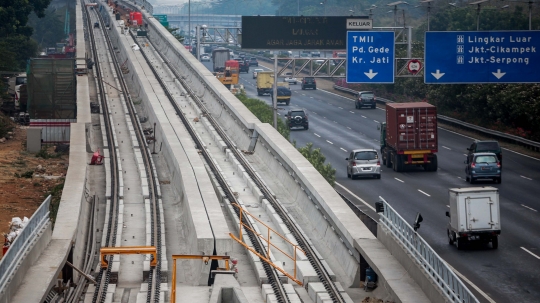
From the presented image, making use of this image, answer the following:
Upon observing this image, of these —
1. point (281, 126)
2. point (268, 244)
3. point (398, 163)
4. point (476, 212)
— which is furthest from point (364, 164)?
point (268, 244)

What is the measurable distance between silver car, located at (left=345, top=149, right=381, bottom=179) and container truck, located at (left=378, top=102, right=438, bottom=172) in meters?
1.75

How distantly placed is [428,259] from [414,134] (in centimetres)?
2684

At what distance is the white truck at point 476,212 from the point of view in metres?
28.5

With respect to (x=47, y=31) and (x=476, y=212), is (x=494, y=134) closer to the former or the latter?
(x=476, y=212)

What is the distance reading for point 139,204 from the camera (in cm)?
3089

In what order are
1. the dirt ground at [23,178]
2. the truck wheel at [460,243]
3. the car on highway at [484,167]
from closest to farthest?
the truck wheel at [460,243] → the dirt ground at [23,178] → the car on highway at [484,167]

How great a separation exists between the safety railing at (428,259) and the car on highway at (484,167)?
62.6 ft

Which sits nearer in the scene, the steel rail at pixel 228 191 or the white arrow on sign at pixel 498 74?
the steel rail at pixel 228 191

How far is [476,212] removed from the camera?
2852 centimetres

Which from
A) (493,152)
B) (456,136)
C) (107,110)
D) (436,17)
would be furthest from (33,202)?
(436,17)

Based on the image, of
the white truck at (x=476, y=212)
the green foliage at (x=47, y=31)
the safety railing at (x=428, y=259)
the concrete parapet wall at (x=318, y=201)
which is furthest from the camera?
the green foliage at (x=47, y=31)

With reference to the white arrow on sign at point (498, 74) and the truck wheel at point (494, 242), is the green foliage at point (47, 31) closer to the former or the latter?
the white arrow on sign at point (498, 74)

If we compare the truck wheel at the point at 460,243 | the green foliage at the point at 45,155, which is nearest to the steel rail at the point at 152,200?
the green foliage at the point at 45,155

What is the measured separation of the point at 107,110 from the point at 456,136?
22533 millimetres
